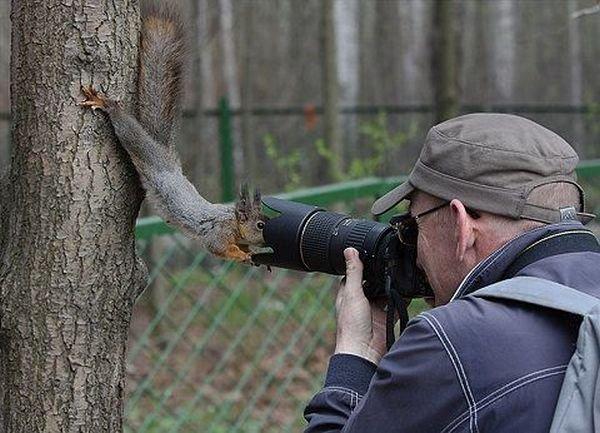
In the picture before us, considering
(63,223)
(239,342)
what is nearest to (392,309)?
(63,223)

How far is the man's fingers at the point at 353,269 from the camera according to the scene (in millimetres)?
2010

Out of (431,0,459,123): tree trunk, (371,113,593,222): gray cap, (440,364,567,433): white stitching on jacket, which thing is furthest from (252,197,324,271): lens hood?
(431,0,459,123): tree trunk

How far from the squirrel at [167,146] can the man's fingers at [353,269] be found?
0.50m

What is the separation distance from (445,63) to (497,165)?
4.60 meters

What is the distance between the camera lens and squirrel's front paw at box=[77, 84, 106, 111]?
84.8 inches

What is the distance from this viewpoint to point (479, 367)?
1612 mm

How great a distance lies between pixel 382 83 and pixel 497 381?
1312 cm

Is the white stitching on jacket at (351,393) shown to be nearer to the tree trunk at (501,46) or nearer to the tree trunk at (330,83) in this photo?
the tree trunk at (330,83)

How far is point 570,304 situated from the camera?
162cm

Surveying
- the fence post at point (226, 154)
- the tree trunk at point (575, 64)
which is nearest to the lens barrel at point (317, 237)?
the fence post at point (226, 154)

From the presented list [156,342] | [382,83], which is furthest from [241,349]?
[382,83]

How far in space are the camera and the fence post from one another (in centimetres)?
463

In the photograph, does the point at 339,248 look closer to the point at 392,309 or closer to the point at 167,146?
the point at 392,309

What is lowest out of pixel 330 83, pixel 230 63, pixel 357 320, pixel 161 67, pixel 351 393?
pixel 351 393
